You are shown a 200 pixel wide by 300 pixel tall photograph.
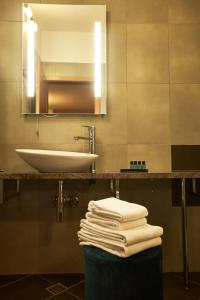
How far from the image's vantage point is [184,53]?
171 cm

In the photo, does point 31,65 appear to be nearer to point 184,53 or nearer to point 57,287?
point 184,53

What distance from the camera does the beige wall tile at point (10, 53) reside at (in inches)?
65.7

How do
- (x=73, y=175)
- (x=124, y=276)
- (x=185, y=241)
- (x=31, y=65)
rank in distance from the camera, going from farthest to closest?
(x=31, y=65), (x=185, y=241), (x=73, y=175), (x=124, y=276)

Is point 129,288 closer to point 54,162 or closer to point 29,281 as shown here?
point 54,162

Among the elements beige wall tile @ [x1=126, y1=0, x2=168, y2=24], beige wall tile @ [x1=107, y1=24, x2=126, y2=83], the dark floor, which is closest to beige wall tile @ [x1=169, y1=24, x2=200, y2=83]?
beige wall tile @ [x1=126, y1=0, x2=168, y2=24]

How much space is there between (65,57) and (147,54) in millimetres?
587

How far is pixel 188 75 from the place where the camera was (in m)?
1.70

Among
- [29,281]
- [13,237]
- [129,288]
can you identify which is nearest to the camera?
[129,288]

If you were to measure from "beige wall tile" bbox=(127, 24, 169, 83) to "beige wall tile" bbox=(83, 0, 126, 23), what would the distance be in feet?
0.30

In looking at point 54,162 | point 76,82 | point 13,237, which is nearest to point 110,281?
point 54,162

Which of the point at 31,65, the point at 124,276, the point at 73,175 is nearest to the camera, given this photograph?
the point at 124,276

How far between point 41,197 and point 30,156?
51 centimetres

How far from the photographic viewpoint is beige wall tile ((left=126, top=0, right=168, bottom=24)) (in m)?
1.70

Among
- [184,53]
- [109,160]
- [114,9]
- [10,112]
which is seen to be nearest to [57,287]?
[109,160]
